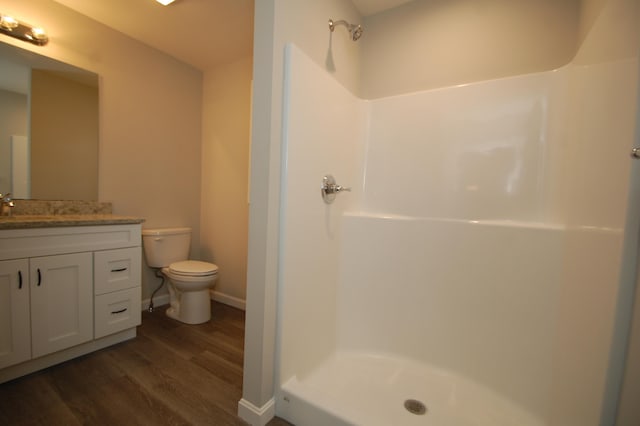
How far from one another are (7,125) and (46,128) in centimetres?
18

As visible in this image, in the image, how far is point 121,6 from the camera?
175 cm

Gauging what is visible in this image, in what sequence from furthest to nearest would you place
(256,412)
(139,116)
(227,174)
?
(227,174), (139,116), (256,412)

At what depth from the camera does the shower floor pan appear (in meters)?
1.06

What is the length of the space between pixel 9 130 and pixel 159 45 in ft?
4.12

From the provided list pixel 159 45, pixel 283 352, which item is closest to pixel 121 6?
pixel 159 45

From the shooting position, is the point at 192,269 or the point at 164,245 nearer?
the point at 192,269

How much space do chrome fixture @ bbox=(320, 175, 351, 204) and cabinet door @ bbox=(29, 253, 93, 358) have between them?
1486 millimetres

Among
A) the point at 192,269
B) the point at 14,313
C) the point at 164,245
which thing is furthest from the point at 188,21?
the point at 14,313

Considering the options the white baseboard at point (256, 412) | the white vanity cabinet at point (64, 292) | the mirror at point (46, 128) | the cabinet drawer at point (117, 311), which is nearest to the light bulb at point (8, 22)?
the mirror at point (46, 128)

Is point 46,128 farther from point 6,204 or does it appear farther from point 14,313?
point 14,313

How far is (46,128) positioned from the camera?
1.76 m

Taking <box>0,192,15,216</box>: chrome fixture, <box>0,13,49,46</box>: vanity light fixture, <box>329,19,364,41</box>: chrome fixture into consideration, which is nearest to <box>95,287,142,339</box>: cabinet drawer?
<box>0,192,15,216</box>: chrome fixture

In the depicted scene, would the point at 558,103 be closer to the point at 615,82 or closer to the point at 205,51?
the point at 615,82

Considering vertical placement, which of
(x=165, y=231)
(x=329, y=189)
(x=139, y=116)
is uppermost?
(x=139, y=116)
